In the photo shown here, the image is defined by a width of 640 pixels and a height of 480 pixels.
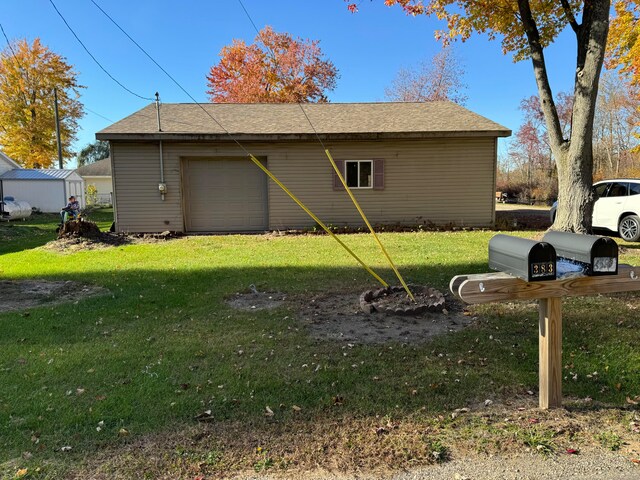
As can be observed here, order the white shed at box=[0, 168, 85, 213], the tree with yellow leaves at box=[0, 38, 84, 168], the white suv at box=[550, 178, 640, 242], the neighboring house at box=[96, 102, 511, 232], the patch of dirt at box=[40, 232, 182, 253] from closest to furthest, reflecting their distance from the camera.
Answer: the white suv at box=[550, 178, 640, 242], the patch of dirt at box=[40, 232, 182, 253], the neighboring house at box=[96, 102, 511, 232], the white shed at box=[0, 168, 85, 213], the tree with yellow leaves at box=[0, 38, 84, 168]

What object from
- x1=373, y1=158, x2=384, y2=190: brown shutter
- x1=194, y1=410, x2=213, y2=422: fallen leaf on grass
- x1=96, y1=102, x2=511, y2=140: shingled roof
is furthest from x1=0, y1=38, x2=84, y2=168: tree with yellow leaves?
x1=194, y1=410, x2=213, y2=422: fallen leaf on grass

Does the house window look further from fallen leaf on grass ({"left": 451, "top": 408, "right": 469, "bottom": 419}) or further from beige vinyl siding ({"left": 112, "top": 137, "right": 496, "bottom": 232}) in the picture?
fallen leaf on grass ({"left": 451, "top": 408, "right": 469, "bottom": 419})

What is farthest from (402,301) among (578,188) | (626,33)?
(626,33)

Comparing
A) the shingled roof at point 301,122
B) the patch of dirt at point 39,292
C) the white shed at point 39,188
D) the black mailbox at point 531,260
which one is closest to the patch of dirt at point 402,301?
the black mailbox at point 531,260

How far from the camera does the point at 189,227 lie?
13.9 m

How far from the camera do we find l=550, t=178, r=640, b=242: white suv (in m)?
10.8

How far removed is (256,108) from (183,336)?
42.3ft

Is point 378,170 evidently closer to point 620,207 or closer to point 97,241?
point 620,207

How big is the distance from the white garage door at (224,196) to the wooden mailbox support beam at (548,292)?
11.4m

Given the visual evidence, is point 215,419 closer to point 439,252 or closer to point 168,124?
point 439,252

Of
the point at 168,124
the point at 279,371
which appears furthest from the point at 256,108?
the point at 279,371

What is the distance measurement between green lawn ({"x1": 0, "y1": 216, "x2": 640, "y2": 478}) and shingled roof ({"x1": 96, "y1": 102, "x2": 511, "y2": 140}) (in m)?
7.21

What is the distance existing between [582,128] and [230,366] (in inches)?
293

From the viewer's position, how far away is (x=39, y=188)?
82.8ft
